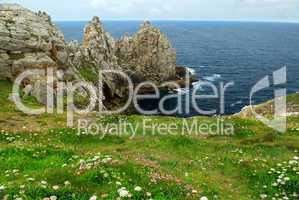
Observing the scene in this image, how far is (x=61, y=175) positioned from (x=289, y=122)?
2627 centimetres

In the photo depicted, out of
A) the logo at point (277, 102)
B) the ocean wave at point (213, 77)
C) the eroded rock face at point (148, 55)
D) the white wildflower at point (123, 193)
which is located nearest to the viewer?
the white wildflower at point (123, 193)

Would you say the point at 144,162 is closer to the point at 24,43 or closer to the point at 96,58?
the point at 24,43

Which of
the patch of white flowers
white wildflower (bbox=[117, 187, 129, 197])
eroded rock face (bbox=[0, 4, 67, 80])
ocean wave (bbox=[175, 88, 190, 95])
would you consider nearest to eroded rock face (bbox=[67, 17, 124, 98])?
eroded rock face (bbox=[0, 4, 67, 80])

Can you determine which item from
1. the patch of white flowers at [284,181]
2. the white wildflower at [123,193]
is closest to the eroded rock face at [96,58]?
the patch of white flowers at [284,181]

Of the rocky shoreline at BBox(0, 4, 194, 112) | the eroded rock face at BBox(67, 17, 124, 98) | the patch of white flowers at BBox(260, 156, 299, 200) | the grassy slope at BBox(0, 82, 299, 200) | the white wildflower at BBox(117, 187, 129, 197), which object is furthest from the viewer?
the eroded rock face at BBox(67, 17, 124, 98)

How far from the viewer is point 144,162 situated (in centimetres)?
2269

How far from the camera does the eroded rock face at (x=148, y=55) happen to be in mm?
146000

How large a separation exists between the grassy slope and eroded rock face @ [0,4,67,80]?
2013 cm

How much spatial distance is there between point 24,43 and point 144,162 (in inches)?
1711

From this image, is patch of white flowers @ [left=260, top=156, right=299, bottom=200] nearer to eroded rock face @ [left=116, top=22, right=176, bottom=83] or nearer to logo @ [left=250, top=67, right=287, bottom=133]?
logo @ [left=250, top=67, right=287, bottom=133]

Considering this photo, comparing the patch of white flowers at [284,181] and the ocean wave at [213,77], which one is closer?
the patch of white flowers at [284,181]

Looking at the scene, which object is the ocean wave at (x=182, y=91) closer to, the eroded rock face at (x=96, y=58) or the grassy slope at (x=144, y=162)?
the eroded rock face at (x=96, y=58)

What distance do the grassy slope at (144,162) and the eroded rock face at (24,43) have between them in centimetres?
2013

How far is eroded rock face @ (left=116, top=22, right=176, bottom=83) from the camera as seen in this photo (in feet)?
479
